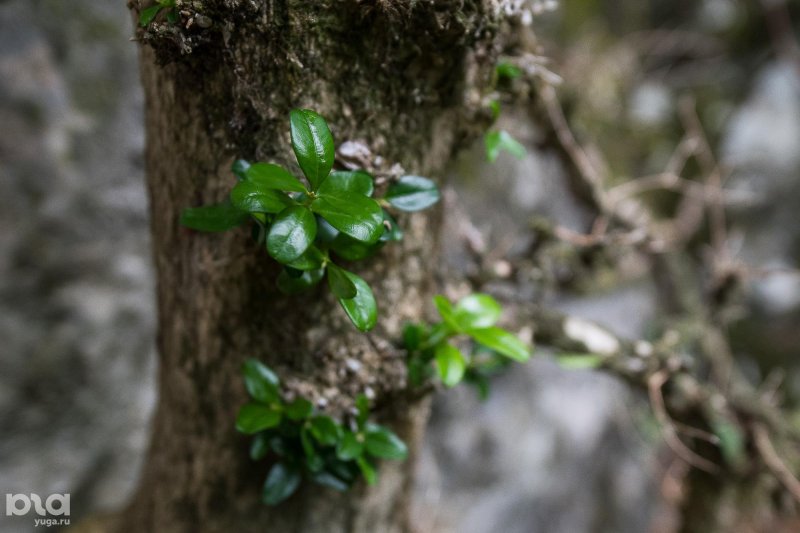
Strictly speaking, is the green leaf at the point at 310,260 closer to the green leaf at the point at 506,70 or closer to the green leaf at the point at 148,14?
the green leaf at the point at 148,14

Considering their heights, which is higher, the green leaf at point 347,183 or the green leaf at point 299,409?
the green leaf at point 347,183

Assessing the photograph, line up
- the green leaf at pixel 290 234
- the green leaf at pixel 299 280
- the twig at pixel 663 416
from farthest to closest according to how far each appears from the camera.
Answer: the twig at pixel 663 416 → the green leaf at pixel 299 280 → the green leaf at pixel 290 234

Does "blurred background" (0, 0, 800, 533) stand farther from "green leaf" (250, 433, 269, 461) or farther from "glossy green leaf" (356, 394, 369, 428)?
"green leaf" (250, 433, 269, 461)

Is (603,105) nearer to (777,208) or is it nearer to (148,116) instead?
(777,208)

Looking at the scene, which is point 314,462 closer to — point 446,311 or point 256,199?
point 446,311

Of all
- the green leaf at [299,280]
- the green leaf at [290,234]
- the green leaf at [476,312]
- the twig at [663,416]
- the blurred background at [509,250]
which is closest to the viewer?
the green leaf at [290,234]

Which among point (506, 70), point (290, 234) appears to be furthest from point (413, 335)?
point (506, 70)

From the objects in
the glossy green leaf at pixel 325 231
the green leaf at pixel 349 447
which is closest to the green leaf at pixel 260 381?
the green leaf at pixel 349 447
